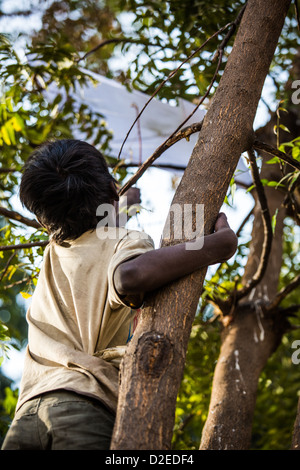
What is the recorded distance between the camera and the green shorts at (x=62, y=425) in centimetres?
160

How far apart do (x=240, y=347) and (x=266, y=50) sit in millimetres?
1846

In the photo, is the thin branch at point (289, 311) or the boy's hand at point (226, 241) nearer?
the boy's hand at point (226, 241)

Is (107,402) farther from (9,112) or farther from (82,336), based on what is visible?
(9,112)

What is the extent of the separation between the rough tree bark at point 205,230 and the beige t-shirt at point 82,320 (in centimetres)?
15

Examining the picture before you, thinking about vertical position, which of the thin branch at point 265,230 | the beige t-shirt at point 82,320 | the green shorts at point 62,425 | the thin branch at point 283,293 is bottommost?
the green shorts at point 62,425

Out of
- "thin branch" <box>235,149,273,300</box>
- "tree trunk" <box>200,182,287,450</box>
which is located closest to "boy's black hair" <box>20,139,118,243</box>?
"thin branch" <box>235,149,273,300</box>

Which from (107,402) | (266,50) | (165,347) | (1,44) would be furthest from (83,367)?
(1,44)

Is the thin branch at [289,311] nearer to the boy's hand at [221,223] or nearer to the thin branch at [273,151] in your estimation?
the thin branch at [273,151]

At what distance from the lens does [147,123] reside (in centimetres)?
462

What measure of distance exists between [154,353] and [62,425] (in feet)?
1.09

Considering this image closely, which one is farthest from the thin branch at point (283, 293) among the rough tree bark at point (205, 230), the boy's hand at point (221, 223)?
the boy's hand at point (221, 223)

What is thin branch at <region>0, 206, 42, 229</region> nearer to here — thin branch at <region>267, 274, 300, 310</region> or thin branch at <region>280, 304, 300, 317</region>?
thin branch at <region>267, 274, 300, 310</region>

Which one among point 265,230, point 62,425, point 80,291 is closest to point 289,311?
point 265,230

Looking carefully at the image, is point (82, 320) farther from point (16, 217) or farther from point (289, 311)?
point (289, 311)
